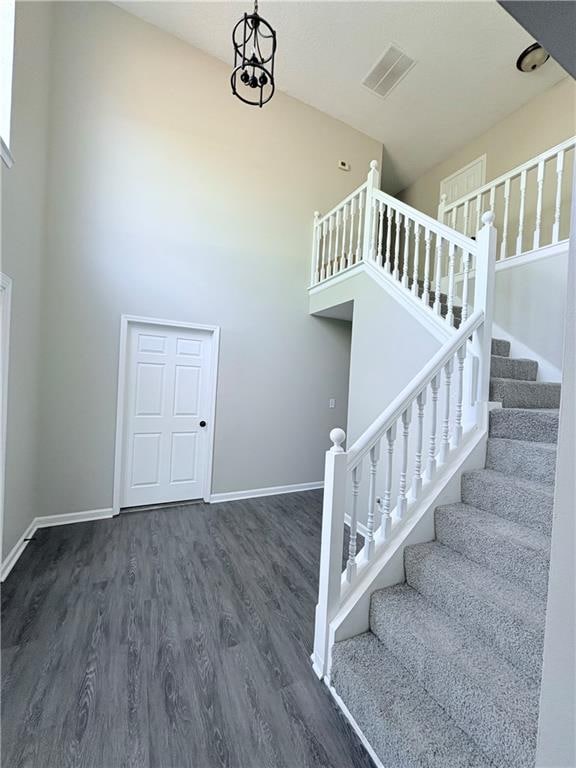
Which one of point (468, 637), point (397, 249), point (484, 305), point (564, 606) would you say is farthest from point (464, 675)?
point (397, 249)

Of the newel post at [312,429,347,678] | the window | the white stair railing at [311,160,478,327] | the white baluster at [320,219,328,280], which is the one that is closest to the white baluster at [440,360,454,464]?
the white stair railing at [311,160,478,327]

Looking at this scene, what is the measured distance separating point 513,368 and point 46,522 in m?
→ 4.24

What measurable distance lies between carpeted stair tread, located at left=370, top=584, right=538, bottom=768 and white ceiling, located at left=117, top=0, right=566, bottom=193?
4.81 m

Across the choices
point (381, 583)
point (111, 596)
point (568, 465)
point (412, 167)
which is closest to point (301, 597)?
point (381, 583)

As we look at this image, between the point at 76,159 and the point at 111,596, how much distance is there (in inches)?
144

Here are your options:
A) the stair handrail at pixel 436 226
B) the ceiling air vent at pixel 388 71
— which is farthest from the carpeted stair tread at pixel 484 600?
the ceiling air vent at pixel 388 71

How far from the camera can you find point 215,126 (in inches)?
139

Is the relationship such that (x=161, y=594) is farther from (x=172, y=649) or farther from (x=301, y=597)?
(x=301, y=597)

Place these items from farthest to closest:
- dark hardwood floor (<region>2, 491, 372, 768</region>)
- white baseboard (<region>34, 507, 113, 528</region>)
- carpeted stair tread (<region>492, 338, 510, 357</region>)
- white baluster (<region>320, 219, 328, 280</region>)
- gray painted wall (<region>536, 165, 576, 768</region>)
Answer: white baluster (<region>320, 219, 328, 280</region>), white baseboard (<region>34, 507, 113, 528</region>), carpeted stair tread (<region>492, 338, 510, 357</region>), dark hardwood floor (<region>2, 491, 372, 768</region>), gray painted wall (<region>536, 165, 576, 768</region>)

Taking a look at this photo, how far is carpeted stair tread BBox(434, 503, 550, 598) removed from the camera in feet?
4.36

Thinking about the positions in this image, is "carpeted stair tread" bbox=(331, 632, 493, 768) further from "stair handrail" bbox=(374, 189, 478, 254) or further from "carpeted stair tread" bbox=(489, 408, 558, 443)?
"stair handrail" bbox=(374, 189, 478, 254)

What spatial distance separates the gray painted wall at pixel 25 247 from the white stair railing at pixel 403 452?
2.28 meters

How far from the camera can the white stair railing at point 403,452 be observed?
151 centimetres

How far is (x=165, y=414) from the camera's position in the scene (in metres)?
3.42
